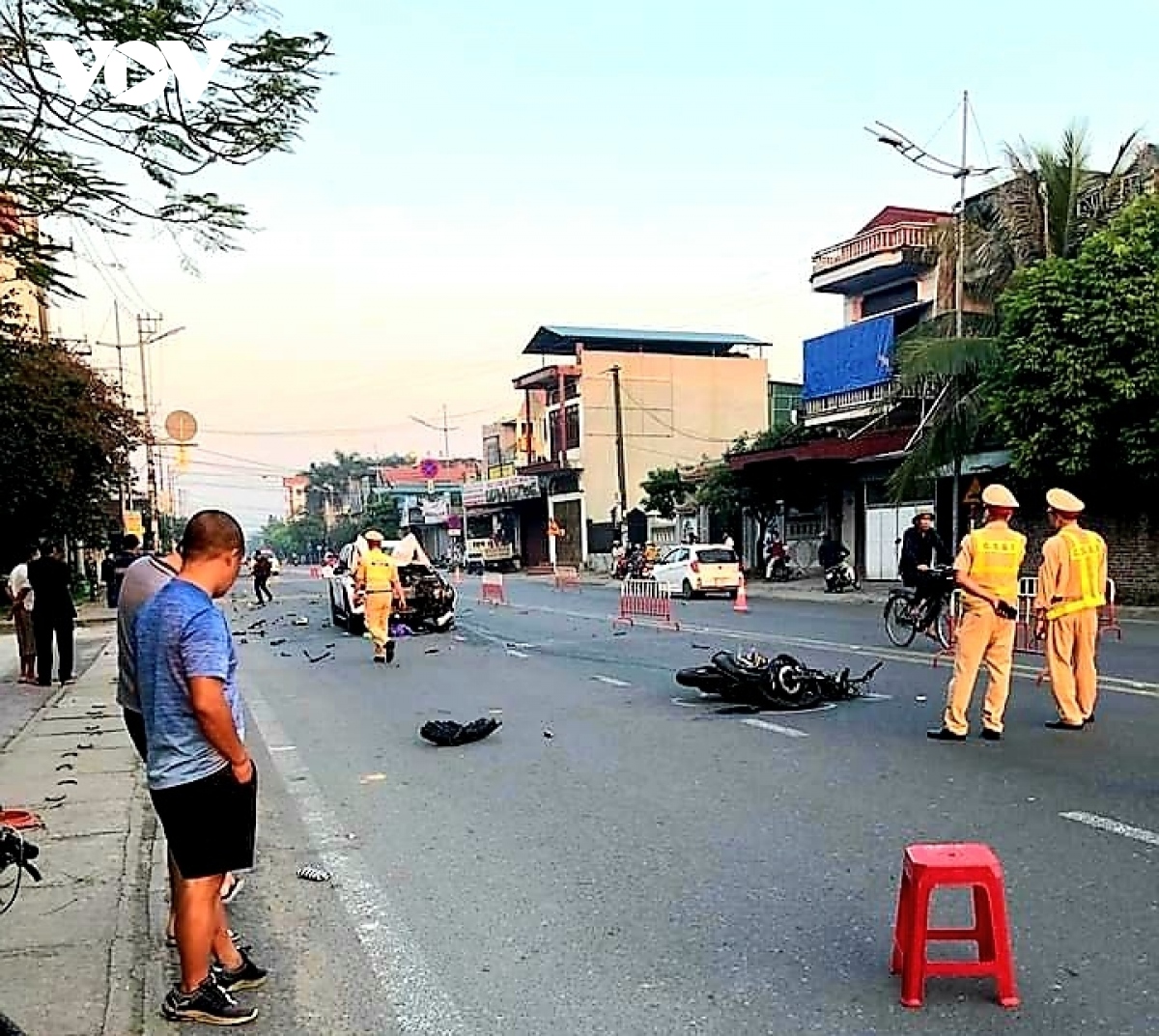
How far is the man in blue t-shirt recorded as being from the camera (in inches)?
167

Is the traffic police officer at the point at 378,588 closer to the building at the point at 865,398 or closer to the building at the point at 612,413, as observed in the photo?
the building at the point at 865,398

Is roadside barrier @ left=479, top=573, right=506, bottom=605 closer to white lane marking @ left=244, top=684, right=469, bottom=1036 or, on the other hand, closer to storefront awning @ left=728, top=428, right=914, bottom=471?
storefront awning @ left=728, top=428, right=914, bottom=471

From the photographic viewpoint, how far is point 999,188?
26.8 m

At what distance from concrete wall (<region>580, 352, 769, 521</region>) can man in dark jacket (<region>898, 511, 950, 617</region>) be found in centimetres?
4606

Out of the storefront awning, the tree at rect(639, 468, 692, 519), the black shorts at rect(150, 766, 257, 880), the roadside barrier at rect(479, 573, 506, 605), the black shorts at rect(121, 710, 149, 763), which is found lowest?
the roadside barrier at rect(479, 573, 506, 605)

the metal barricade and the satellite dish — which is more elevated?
the satellite dish

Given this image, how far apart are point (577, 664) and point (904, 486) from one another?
1448 cm

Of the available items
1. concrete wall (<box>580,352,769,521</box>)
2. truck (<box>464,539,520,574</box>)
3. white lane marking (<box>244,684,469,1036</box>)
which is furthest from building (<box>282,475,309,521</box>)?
white lane marking (<box>244,684,469,1036</box>)

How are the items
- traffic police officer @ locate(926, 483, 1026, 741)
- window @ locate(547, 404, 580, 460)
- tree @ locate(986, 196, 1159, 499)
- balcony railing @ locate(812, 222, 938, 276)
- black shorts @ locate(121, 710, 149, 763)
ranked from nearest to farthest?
black shorts @ locate(121, 710, 149, 763) < traffic police officer @ locate(926, 483, 1026, 741) < tree @ locate(986, 196, 1159, 499) < balcony railing @ locate(812, 222, 938, 276) < window @ locate(547, 404, 580, 460)

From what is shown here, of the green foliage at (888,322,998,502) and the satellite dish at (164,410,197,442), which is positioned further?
the satellite dish at (164,410,197,442)

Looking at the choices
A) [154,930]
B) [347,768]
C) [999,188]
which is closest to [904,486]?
[999,188]

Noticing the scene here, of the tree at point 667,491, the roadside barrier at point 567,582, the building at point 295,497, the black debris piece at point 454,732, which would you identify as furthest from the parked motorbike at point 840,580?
the building at point 295,497

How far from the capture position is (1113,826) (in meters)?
6.52

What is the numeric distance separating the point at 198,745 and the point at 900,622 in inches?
567
